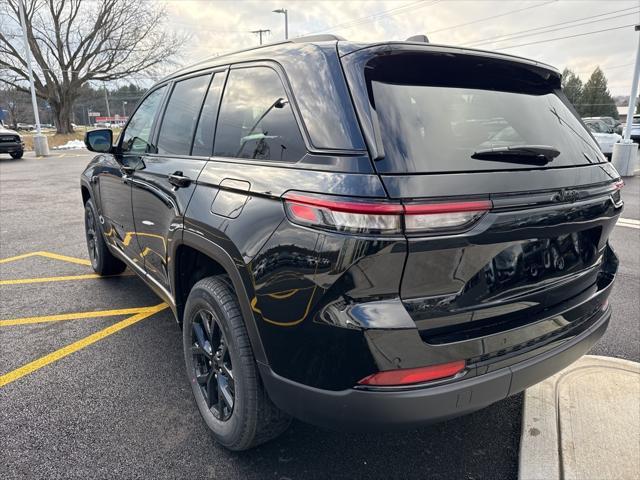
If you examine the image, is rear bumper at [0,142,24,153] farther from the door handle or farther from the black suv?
the black suv

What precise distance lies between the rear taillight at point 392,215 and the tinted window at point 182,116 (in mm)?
1389

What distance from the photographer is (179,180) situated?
96.7 inches

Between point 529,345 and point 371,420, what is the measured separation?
720mm

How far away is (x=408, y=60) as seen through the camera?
1782 mm

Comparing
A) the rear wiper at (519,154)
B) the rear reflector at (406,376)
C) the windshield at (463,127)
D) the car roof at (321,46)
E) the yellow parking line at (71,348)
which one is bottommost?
the yellow parking line at (71,348)

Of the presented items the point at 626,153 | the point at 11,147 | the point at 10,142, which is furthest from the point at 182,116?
the point at 11,147

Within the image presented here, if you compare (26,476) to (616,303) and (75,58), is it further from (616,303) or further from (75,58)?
(75,58)

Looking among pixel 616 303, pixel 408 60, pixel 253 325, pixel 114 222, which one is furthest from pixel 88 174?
pixel 616 303

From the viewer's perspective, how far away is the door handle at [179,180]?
241 cm

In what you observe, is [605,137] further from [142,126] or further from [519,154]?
[519,154]

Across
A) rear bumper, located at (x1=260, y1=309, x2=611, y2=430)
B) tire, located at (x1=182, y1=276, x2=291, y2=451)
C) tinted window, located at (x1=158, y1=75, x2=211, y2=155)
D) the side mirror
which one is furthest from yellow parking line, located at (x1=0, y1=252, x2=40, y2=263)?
rear bumper, located at (x1=260, y1=309, x2=611, y2=430)

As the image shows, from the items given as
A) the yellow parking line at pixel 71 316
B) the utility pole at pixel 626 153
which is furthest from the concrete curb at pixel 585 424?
the utility pole at pixel 626 153

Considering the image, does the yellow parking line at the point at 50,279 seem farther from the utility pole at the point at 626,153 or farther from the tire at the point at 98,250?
the utility pole at the point at 626,153

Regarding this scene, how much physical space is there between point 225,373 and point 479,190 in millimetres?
1433
